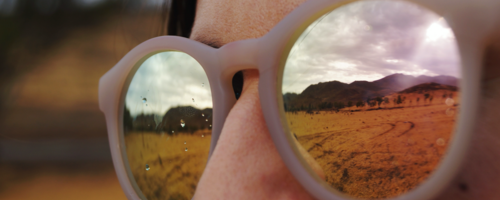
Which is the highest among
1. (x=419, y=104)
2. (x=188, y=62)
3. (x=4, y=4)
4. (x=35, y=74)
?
(x=4, y=4)

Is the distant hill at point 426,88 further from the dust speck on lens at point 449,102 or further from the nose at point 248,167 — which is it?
the nose at point 248,167

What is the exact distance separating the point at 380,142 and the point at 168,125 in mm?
444

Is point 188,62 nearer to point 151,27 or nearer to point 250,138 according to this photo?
point 250,138

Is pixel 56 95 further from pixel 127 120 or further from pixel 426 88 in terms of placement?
pixel 426 88

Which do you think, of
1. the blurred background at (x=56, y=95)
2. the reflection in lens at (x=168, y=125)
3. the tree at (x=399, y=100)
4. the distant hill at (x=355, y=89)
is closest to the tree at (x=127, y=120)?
the reflection in lens at (x=168, y=125)

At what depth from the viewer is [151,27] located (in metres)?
1.08

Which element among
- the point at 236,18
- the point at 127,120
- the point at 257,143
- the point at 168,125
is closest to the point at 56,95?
the point at 127,120

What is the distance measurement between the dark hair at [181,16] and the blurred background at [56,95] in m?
0.64

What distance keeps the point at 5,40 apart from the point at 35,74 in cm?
26

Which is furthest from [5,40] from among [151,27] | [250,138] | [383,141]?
[383,141]

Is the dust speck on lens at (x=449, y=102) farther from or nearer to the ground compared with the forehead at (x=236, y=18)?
nearer to the ground

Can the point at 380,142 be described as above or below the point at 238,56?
below

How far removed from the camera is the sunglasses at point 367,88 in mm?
250

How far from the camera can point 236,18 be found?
0.52 m
